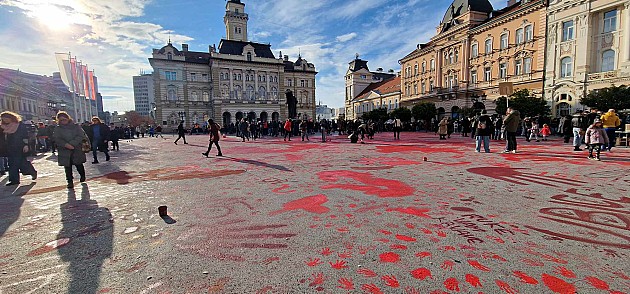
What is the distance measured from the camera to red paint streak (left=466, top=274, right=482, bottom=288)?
7.82ft

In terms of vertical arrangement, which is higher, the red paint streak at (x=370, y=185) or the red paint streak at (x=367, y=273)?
the red paint streak at (x=370, y=185)

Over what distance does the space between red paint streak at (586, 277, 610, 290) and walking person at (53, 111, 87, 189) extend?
28.2 feet

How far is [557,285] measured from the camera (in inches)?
92.4

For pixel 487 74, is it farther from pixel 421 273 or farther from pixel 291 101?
pixel 421 273

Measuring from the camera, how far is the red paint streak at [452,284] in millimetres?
2338

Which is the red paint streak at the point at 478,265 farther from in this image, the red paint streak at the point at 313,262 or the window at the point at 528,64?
the window at the point at 528,64

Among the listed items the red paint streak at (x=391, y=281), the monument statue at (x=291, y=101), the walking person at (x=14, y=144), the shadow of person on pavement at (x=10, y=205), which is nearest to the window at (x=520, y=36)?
the monument statue at (x=291, y=101)

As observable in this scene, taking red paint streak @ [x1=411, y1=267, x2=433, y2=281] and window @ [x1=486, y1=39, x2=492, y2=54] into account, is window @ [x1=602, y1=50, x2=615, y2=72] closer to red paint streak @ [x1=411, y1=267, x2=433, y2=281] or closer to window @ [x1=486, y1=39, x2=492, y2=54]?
window @ [x1=486, y1=39, x2=492, y2=54]

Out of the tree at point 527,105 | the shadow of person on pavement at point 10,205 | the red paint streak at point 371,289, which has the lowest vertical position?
the red paint streak at point 371,289

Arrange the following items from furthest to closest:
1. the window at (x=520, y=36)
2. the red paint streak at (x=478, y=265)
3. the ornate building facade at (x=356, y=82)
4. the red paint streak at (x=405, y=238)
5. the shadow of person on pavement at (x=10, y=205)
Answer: the ornate building facade at (x=356, y=82) → the window at (x=520, y=36) → the shadow of person on pavement at (x=10, y=205) → the red paint streak at (x=405, y=238) → the red paint streak at (x=478, y=265)

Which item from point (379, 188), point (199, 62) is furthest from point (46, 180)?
point (199, 62)

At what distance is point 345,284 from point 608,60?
122 feet

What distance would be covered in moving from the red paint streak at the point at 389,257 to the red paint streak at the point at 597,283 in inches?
60.6

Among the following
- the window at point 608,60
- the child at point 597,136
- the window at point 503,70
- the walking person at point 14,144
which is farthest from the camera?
the window at point 503,70
